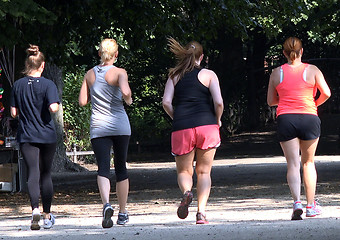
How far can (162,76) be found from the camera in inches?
1464

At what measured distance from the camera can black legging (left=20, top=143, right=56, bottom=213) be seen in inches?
336

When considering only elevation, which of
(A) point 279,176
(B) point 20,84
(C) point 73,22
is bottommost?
(A) point 279,176

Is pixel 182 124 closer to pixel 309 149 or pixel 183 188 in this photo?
pixel 183 188

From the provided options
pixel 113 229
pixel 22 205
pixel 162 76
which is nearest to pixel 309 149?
pixel 113 229

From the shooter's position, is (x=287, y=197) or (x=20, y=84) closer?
(x=20, y=84)

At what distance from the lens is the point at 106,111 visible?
8281 mm

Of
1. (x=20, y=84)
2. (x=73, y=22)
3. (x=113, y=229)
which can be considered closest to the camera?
(x=113, y=229)

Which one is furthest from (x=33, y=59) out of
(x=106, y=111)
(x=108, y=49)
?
(x=106, y=111)

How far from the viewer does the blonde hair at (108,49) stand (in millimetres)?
8289

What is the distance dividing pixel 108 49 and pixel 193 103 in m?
0.95

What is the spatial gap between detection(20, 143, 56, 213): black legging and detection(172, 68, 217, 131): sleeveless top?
133 centimetres

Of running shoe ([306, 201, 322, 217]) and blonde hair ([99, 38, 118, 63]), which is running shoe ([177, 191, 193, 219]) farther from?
blonde hair ([99, 38, 118, 63])

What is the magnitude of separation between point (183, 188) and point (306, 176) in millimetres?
1351

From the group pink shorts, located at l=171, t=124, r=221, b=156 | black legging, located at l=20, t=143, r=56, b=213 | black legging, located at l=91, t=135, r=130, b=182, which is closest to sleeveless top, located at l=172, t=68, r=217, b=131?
pink shorts, located at l=171, t=124, r=221, b=156
